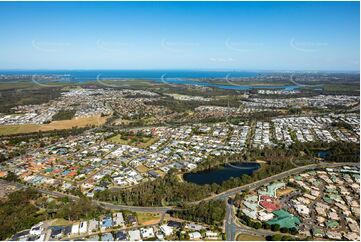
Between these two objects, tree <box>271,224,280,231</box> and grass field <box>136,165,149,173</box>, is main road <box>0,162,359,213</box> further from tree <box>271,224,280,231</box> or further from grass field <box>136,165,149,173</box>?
grass field <box>136,165,149,173</box>

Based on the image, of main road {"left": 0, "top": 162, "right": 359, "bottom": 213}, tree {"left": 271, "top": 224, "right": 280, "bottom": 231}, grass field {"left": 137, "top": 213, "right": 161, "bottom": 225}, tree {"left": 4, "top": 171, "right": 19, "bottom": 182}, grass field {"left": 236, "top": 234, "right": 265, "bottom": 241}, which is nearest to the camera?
grass field {"left": 236, "top": 234, "right": 265, "bottom": 241}

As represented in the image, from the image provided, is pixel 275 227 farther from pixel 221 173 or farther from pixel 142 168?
pixel 142 168

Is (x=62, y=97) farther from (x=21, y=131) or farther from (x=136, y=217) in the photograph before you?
(x=136, y=217)

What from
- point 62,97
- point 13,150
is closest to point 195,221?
point 13,150

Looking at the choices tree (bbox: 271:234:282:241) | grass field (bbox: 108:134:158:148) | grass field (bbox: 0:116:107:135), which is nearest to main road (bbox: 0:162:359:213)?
tree (bbox: 271:234:282:241)

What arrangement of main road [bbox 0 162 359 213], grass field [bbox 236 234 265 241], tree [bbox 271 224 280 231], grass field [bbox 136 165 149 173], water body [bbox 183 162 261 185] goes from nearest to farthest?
grass field [bbox 236 234 265 241] → tree [bbox 271 224 280 231] → main road [bbox 0 162 359 213] → water body [bbox 183 162 261 185] → grass field [bbox 136 165 149 173]
